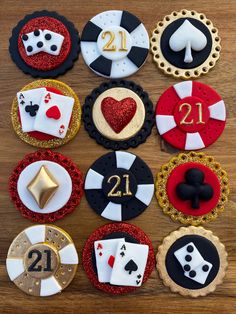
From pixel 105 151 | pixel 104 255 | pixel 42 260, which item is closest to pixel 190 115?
pixel 105 151

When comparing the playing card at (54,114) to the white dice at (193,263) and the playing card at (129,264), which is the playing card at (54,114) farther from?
the white dice at (193,263)

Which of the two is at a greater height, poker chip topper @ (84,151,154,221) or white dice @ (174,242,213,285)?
poker chip topper @ (84,151,154,221)

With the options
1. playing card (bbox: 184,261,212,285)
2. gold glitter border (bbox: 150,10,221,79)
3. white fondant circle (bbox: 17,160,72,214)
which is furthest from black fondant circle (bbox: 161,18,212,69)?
playing card (bbox: 184,261,212,285)

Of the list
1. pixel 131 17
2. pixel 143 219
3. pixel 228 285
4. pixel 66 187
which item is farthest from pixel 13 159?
pixel 228 285

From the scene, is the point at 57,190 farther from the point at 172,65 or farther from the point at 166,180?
the point at 172,65

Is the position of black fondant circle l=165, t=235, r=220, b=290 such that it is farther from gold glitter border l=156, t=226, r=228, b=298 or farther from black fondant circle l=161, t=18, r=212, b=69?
black fondant circle l=161, t=18, r=212, b=69
